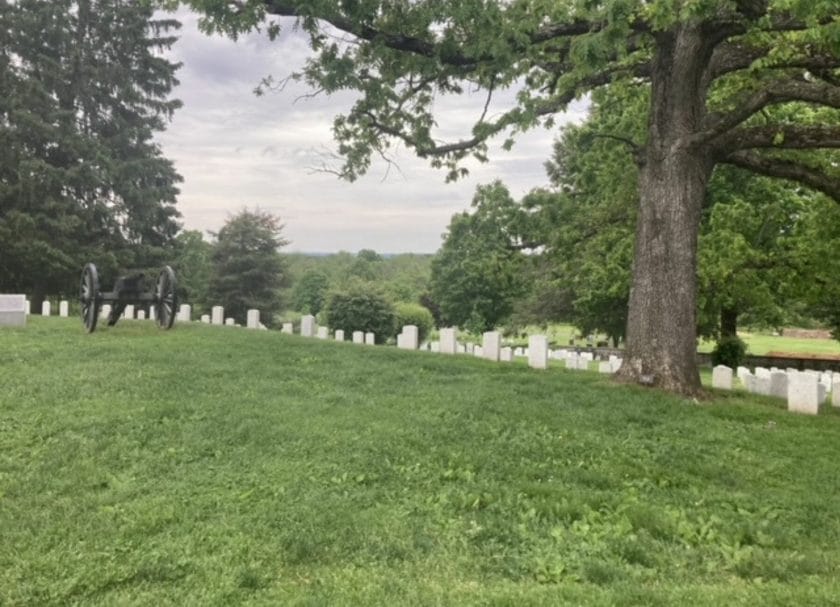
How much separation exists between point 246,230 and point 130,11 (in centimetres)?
1240

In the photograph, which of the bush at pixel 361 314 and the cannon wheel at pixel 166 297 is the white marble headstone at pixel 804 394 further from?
the bush at pixel 361 314

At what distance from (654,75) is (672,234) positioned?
8.36 feet

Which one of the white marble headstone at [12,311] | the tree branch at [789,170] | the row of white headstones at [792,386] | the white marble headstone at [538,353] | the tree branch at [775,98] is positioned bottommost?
the row of white headstones at [792,386]

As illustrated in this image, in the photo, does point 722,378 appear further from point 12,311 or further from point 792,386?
point 12,311

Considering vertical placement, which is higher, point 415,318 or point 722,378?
point 415,318

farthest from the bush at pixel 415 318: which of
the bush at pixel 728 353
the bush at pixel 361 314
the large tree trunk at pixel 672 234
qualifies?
the large tree trunk at pixel 672 234

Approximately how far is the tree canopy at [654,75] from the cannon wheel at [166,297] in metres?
6.68

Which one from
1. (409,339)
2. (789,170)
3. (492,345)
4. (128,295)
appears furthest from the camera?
(409,339)

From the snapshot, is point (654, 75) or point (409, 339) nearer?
point (654, 75)

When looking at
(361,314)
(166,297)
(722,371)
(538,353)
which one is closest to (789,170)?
(722,371)

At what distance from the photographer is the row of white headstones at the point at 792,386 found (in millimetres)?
8992

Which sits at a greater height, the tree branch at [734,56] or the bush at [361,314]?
the tree branch at [734,56]

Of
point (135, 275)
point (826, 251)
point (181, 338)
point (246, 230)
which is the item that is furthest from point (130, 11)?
point (826, 251)

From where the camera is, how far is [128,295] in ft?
47.6
